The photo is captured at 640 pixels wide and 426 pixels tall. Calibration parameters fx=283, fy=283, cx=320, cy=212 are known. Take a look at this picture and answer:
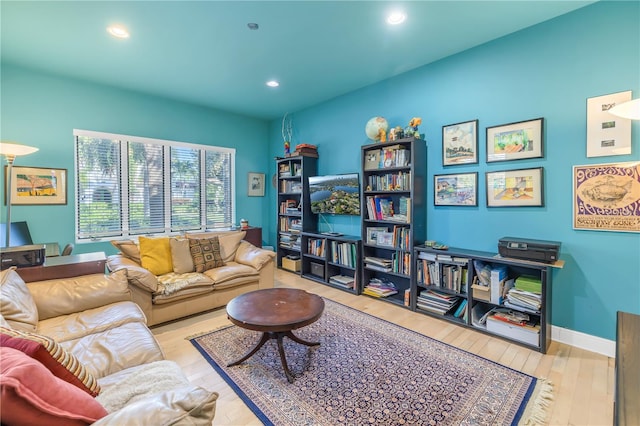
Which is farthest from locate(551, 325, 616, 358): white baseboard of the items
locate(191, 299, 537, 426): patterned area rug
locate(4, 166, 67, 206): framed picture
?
locate(4, 166, 67, 206): framed picture

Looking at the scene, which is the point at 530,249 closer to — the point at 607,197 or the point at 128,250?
the point at 607,197

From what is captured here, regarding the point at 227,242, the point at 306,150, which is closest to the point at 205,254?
the point at 227,242

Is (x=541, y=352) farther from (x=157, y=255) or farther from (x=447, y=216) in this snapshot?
(x=157, y=255)

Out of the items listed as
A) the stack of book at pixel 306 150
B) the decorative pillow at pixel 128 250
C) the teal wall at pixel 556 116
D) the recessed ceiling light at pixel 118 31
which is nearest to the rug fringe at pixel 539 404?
the teal wall at pixel 556 116

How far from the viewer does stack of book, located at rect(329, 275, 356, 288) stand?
12.6 feet

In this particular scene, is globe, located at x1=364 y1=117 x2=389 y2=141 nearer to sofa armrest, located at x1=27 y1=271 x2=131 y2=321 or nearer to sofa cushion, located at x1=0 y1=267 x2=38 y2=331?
sofa armrest, located at x1=27 y1=271 x2=131 y2=321

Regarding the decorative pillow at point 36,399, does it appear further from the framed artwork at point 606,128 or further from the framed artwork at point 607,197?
the framed artwork at point 606,128

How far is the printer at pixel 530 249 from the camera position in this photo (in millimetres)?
2283

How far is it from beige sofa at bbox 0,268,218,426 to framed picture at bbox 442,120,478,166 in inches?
121

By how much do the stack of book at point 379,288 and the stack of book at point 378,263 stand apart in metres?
0.24

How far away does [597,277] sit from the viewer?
2.34 m

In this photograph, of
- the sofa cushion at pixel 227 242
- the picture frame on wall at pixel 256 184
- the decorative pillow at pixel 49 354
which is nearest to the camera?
the decorative pillow at pixel 49 354

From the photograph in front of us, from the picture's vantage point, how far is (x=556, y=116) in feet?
8.16

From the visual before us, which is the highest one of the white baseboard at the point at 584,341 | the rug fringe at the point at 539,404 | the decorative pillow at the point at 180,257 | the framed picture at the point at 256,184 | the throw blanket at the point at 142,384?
the framed picture at the point at 256,184
